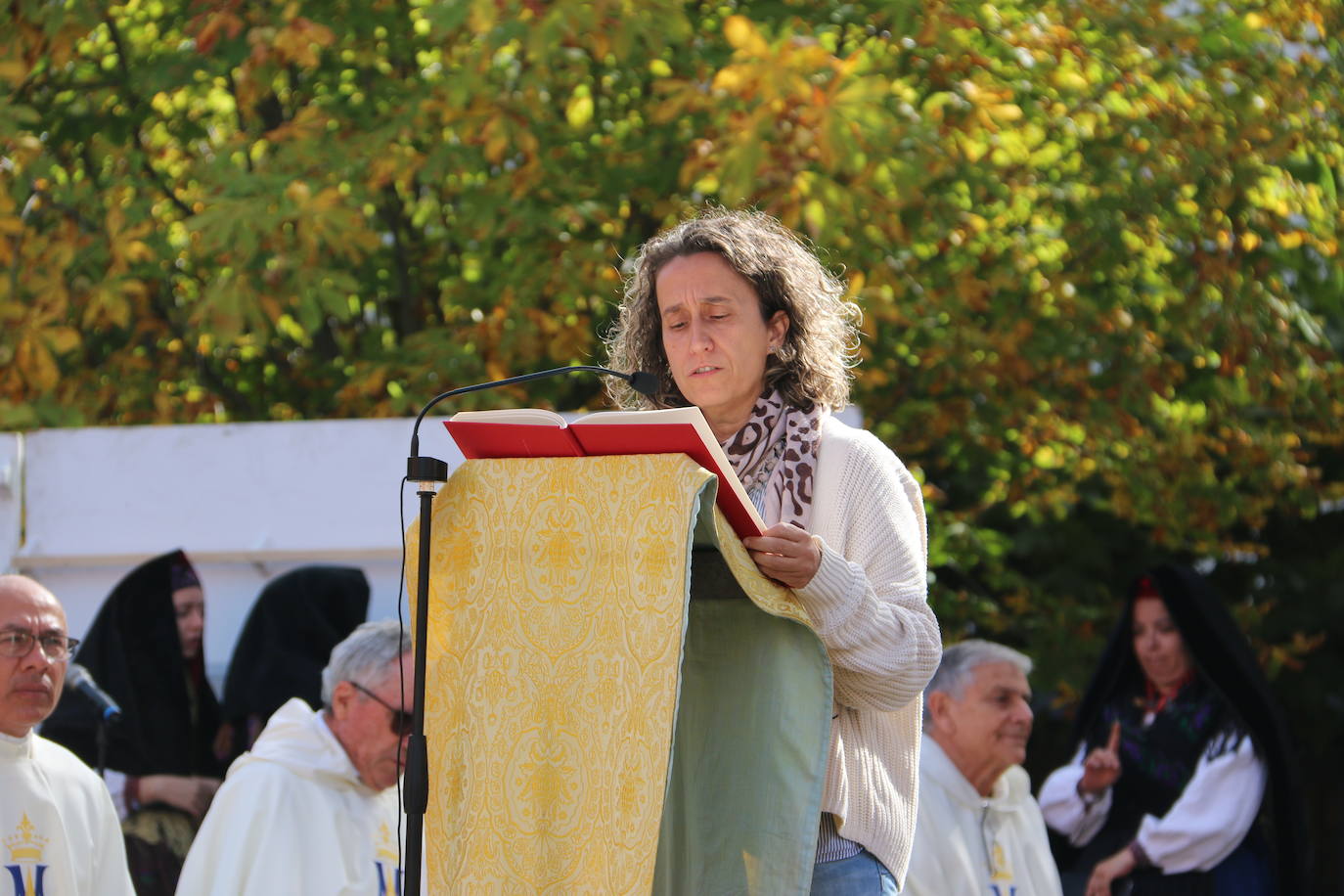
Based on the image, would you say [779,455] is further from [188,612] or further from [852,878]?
[188,612]

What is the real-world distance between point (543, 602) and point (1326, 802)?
31.7ft

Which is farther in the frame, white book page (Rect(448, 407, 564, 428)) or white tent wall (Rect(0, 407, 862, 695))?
white tent wall (Rect(0, 407, 862, 695))

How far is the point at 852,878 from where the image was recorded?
2949 mm

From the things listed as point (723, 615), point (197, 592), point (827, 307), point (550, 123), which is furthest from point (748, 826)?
point (550, 123)

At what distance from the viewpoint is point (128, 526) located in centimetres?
637

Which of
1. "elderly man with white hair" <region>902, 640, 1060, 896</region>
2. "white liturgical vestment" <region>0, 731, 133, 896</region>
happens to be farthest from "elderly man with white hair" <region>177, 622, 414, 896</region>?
"elderly man with white hair" <region>902, 640, 1060, 896</region>

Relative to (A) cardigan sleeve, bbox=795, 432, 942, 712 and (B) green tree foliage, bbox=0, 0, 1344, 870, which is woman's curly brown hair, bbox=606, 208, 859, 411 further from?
(B) green tree foliage, bbox=0, 0, 1344, 870

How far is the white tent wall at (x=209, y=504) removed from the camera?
20.6 ft

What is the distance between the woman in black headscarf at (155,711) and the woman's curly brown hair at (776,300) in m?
3.38

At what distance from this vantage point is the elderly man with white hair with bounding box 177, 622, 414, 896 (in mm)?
5164

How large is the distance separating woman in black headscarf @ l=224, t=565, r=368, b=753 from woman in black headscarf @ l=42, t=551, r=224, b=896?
0.15 meters

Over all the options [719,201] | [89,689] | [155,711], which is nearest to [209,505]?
[155,711]

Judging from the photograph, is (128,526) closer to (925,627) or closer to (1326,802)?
(925,627)

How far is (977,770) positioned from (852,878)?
3.68 m
